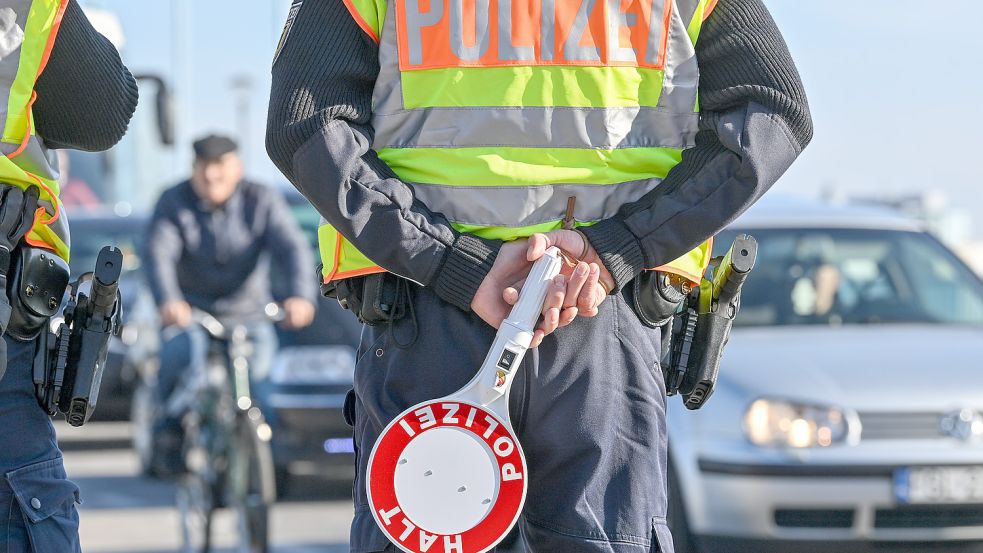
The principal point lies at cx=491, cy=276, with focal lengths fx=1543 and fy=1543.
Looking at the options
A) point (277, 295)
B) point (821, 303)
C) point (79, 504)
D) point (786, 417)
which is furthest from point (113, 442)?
point (79, 504)

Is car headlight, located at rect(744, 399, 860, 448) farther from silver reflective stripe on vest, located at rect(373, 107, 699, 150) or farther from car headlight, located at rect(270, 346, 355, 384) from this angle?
car headlight, located at rect(270, 346, 355, 384)

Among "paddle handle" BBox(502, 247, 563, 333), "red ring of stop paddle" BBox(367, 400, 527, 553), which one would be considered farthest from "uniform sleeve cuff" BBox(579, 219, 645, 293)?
"red ring of stop paddle" BBox(367, 400, 527, 553)

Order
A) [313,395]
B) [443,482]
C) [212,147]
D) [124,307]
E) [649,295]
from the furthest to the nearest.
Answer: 1. [124,307]
2. [313,395]
3. [212,147]
4. [649,295]
5. [443,482]

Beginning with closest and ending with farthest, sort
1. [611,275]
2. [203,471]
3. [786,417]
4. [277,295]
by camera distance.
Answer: [611,275] < [786,417] < [203,471] < [277,295]

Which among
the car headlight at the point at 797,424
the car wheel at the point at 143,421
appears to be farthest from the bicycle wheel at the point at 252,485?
the car headlight at the point at 797,424

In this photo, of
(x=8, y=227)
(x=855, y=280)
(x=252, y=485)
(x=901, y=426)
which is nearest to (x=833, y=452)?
(x=901, y=426)

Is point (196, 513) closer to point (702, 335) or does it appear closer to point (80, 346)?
point (80, 346)

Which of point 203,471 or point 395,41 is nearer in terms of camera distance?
point 395,41

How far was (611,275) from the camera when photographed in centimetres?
280

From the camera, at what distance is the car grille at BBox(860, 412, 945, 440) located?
223 inches

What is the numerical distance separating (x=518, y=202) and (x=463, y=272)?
17 cm

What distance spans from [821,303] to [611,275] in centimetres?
444

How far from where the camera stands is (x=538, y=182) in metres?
2.83

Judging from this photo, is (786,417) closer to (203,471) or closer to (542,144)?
(203,471)
